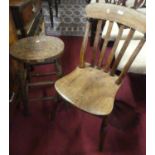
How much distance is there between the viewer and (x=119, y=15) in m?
1.50

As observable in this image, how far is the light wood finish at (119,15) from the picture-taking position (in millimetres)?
1416

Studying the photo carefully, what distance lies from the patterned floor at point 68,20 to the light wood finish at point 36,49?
1.55 m

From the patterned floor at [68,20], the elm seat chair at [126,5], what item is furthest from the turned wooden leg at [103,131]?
the patterned floor at [68,20]

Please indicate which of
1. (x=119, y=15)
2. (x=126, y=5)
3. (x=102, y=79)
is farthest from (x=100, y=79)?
(x=126, y=5)

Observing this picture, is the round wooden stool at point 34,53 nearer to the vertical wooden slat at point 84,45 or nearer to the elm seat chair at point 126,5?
the vertical wooden slat at point 84,45

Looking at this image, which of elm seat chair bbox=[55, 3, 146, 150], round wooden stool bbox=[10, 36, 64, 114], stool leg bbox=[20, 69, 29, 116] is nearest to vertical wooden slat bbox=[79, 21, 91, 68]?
elm seat chair bbox=[55, 3, 146, 150]

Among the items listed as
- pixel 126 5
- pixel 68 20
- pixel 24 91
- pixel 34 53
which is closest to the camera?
pixel 34 53

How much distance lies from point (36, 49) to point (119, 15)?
27.3 inches

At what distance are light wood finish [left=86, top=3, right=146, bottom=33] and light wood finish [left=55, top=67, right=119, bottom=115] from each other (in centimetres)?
40

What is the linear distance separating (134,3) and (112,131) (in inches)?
53.2

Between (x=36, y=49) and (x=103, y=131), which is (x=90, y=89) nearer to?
(x=103, y=131)

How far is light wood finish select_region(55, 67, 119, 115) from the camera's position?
4.57 feet

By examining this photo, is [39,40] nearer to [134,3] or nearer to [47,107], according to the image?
[47,107]
